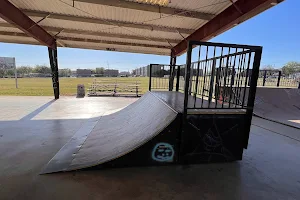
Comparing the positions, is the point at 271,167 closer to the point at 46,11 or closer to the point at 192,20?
the point at 192,20

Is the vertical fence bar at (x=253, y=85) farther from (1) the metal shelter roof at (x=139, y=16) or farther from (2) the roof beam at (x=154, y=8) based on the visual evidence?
(2) the roof beam at (x=154, y=8)

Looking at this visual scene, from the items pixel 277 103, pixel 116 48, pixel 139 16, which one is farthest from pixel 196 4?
pixel 116 48

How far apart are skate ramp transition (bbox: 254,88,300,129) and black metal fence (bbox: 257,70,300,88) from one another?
9.69ft

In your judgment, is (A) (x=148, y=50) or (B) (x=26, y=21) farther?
(A) (x=148, y=50)

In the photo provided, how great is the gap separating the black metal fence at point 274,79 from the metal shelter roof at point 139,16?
7188mm

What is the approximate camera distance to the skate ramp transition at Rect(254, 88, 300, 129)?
21.3 feet

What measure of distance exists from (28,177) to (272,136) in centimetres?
495

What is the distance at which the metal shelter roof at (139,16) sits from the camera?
4.45m

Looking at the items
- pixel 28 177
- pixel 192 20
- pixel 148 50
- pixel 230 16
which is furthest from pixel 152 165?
pixel 148 50

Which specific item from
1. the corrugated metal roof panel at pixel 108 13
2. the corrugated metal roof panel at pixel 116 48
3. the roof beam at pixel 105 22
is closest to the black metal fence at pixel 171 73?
the roof beam at pixel 105 22

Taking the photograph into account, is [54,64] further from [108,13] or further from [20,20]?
[108,13]

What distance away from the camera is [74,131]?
4012mm

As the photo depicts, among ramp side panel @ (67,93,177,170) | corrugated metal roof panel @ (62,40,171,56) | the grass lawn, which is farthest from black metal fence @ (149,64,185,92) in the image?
the grass lawn

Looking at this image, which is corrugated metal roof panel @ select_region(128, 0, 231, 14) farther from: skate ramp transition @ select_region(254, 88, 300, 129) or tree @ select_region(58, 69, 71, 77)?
tree @ select_region(58, 69, 71, 77)
